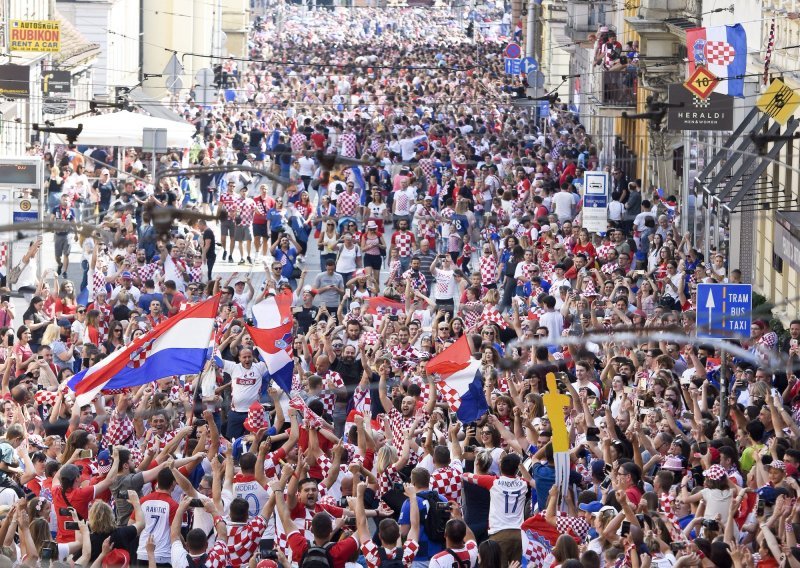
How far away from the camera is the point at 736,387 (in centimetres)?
1688

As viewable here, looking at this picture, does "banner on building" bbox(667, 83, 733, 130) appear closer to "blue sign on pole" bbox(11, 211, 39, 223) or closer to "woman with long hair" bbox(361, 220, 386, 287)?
"woman with long hair" bbox(361, 220, 386, 287)

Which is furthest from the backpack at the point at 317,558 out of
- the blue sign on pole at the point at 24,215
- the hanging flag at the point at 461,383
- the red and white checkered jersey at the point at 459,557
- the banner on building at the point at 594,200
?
the banner on building at the point at 594,200

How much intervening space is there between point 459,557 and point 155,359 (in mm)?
5318

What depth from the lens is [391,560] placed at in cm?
1252

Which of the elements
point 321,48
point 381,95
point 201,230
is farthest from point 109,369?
point 321,48

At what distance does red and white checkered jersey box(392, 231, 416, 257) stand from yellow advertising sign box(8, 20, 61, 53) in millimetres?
17506

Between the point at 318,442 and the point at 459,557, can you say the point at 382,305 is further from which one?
the point at 459,557

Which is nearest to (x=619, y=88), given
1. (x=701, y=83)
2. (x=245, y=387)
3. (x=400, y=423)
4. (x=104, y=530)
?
(x=701, y=83)

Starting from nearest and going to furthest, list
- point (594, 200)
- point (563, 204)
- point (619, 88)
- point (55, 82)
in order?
point (594, 200) < point (563, 204) < point (619, 88) < point (55, 82)

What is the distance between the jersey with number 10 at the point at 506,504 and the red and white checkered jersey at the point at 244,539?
161 centimetres

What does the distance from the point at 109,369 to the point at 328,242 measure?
952 cm

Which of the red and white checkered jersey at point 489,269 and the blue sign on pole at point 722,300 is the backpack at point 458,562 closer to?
the blue sign on pole at point 722,300

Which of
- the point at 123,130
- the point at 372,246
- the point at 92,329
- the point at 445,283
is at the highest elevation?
the point at 123,130

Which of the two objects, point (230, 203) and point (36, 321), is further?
point (230, 203)
